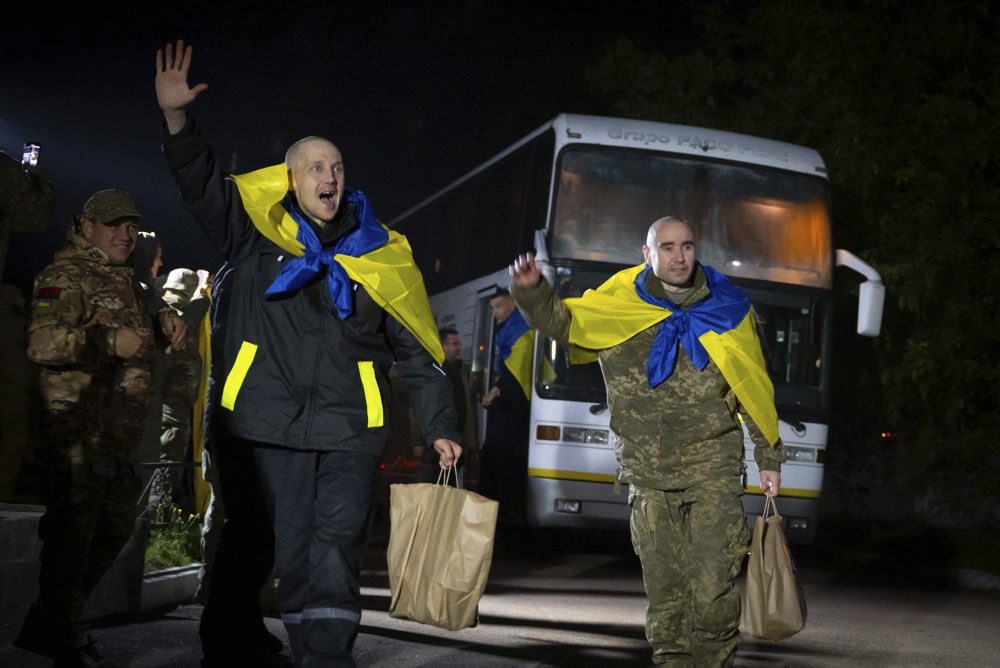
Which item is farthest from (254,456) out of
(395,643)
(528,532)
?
(528,532)

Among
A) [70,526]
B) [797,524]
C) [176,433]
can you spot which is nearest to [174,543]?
[176,433]

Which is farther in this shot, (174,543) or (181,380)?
(181,380)

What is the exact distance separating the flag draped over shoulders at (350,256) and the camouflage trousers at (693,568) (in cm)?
138

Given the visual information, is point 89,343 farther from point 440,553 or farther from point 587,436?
point 587,436

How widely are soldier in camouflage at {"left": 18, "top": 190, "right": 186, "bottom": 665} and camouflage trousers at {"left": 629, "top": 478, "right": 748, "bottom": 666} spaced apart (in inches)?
88.3

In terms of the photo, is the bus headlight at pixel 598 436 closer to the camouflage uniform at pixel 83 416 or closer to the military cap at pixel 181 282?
the military cap at pixel 181 282

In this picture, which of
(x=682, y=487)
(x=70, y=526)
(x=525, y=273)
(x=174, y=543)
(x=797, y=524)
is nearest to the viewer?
(x=70, y=526)

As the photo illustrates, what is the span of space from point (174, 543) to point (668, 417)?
3835mm

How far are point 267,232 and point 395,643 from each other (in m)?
2.76

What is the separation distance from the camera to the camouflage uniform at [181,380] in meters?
9.67

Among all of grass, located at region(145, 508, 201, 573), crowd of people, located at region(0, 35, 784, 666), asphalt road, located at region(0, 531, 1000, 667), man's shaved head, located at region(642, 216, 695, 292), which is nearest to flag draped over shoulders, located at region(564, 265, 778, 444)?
crowd of people, located at region(0, 35, 784, 666)

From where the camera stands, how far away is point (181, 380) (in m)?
10.2

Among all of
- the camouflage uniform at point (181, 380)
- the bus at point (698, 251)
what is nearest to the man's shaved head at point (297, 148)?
the camouflage uniform at point (181, 380)

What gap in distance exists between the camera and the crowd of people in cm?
472
